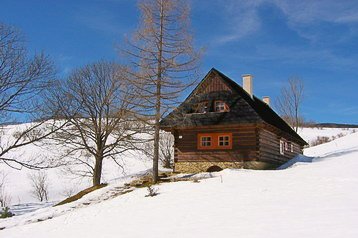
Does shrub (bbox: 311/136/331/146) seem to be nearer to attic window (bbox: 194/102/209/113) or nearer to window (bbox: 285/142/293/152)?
window (bbox: 285/142/293/152)

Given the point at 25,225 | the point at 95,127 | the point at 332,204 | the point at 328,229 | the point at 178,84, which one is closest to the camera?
the point at 328,229

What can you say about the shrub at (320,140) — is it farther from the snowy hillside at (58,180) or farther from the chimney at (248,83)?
the chimney at (248,83)

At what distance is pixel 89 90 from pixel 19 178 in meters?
21.4

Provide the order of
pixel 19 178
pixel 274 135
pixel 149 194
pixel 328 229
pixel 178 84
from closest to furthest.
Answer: pixel 328 229
pixel 149 194
pixel 178 84
pixel 274 135
pixel 19 178

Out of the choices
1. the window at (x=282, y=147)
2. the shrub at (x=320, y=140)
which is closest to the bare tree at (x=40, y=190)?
the window at (x=282, y=147)

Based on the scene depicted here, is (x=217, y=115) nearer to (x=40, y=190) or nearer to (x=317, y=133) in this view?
(x=40, y=190)

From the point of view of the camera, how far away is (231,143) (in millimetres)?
23078

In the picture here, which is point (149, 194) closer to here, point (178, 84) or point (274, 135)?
point (178, 84)

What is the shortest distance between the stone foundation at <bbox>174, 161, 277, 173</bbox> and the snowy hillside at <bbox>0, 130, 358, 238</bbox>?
341 centimetres

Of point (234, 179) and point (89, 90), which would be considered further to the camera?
point (89, 90)

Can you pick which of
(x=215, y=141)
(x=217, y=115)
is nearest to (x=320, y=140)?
(x=215, y=141)

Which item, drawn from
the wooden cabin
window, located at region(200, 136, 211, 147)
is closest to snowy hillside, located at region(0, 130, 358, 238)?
the wooden cabin

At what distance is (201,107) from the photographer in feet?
80.2

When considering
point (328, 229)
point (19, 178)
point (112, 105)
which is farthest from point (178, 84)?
point (19, 178)
